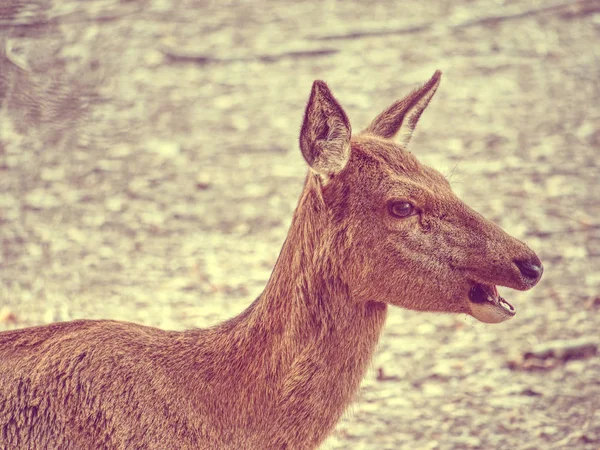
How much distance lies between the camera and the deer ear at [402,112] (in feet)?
13.6

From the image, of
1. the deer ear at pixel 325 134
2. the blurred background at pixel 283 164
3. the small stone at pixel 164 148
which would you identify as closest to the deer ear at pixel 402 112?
the deer ear at pixel 325 134

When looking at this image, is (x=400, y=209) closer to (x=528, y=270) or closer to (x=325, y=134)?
(x=325, y=134)

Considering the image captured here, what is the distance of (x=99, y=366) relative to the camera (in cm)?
365

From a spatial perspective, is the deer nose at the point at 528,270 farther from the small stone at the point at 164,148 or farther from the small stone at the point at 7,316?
the small stone at the point at 164,148

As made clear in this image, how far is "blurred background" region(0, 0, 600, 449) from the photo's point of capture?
236 inches

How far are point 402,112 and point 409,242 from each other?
80 cm

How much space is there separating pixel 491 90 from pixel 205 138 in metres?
3.82

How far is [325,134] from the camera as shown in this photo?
3590mm

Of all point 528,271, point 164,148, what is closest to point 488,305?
point 528,271

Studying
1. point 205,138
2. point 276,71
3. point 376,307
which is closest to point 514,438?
point 376,307

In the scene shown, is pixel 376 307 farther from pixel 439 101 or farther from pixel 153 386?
pixel 439 101

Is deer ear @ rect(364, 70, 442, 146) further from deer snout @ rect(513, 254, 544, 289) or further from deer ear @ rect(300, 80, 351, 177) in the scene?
deer snout @ rect(513, 254, 544, 289)

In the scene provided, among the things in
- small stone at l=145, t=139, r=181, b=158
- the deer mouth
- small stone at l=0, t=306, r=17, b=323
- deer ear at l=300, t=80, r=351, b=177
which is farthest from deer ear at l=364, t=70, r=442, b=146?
small stone at l=145, t=139, r=181, b=158

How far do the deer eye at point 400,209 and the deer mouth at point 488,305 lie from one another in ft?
1.49
